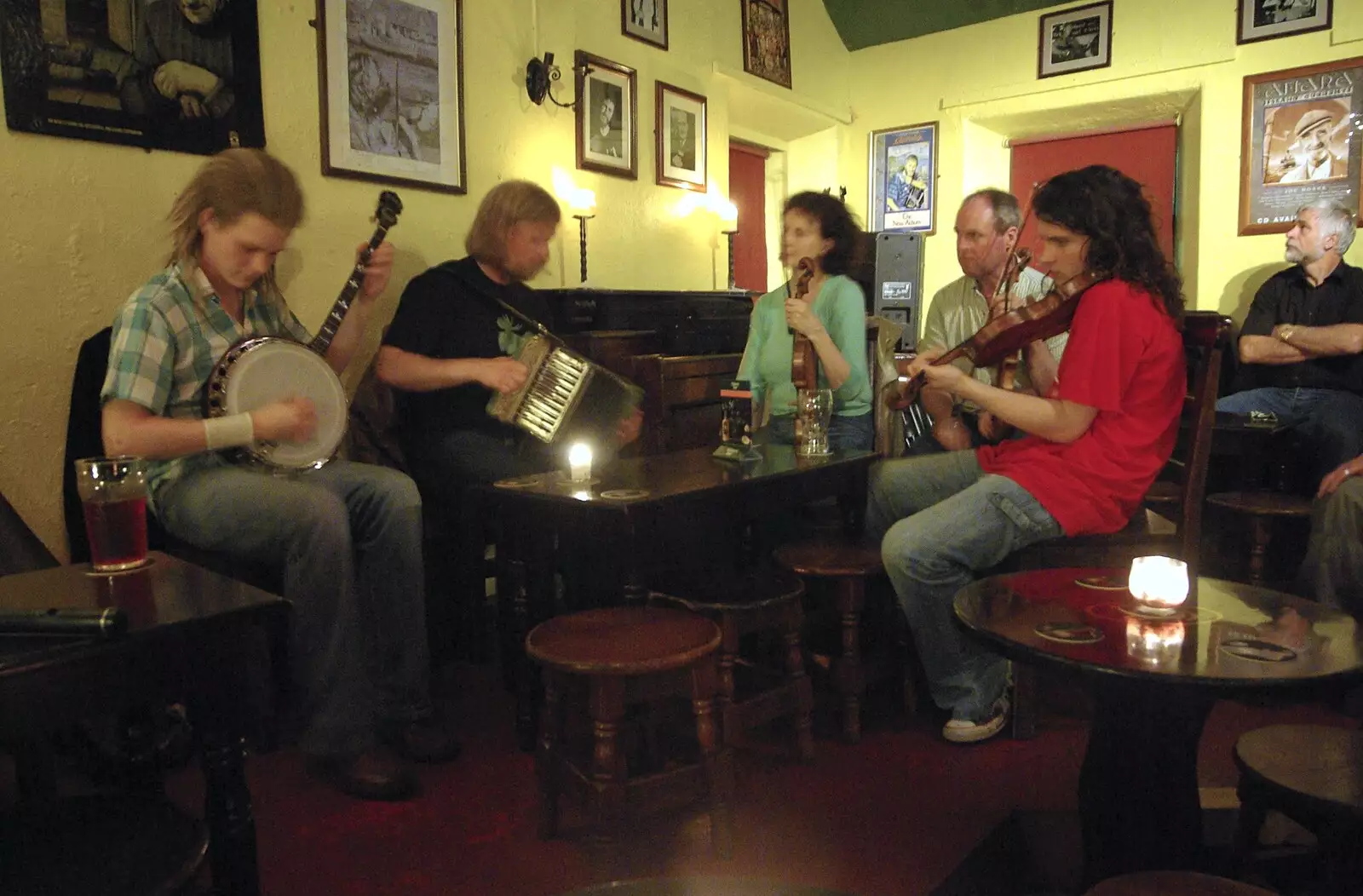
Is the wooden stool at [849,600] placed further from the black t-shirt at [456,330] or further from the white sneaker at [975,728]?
the black t-shirt at [456,330]

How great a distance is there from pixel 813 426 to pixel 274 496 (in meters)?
1.41

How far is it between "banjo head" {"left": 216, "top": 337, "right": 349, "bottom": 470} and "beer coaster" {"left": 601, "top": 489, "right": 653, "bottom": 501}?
0.75 meters

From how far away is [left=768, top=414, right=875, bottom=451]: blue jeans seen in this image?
3.00m

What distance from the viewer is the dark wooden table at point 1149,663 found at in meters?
1.29

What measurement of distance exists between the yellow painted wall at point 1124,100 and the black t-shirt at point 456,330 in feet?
13.5

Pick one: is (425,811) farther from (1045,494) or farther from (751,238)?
(751,238)

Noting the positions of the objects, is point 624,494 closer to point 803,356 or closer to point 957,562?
point 957,562

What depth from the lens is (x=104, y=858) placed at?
979 mm

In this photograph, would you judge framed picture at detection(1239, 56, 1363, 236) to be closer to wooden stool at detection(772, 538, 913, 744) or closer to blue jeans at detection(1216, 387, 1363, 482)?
blue jeans at detection(1216, 387, 1363, 482)

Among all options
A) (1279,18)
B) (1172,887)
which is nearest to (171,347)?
(1172,887)

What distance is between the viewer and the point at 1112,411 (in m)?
2.10

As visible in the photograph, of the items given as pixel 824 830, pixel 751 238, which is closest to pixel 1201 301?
pixel 751 238

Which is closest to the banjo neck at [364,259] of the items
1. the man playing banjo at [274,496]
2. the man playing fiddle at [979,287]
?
the man playing banjo at [274,496]

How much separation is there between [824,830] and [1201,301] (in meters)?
4.43
